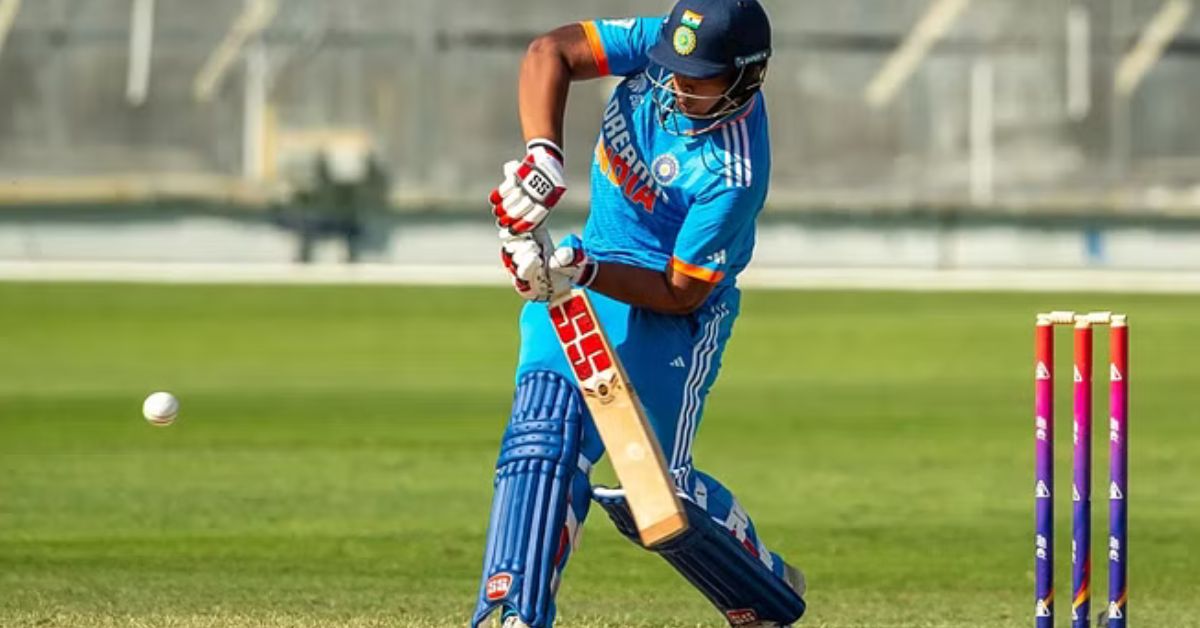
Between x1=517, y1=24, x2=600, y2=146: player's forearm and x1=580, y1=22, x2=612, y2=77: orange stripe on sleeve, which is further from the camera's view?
x1=580, y1=22, x2=612, y2=77: orange stripe on sleeve

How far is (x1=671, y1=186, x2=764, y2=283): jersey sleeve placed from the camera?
183 inches

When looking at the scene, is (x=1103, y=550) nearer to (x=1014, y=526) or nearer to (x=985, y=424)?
(x=1014, y=526)

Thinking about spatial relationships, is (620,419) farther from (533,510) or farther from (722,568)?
(722,568)

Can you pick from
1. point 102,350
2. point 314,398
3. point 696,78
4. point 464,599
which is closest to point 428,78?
point 102,350

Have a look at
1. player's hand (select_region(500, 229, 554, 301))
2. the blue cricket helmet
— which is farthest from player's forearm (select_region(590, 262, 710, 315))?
the blue cricket helmet

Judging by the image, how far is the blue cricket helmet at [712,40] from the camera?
4652 millimetres

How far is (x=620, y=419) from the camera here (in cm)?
450

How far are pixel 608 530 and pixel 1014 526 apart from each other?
64.7 inches

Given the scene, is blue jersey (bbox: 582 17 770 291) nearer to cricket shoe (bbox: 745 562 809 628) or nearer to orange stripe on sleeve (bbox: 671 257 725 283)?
orange stripe on sleeve (bbox: 671 257 725 283)

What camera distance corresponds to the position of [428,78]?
1266 inches

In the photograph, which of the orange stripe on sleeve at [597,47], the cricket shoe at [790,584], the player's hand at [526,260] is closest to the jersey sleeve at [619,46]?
the orange stripe on sleeve at [597,47]

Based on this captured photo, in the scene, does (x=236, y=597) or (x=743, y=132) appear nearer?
(x=743, y=132)

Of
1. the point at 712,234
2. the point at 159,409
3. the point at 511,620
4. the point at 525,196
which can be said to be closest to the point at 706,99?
the point at 712,234

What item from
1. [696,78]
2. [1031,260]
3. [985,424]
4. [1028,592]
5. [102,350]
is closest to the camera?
Result: [696,78]
